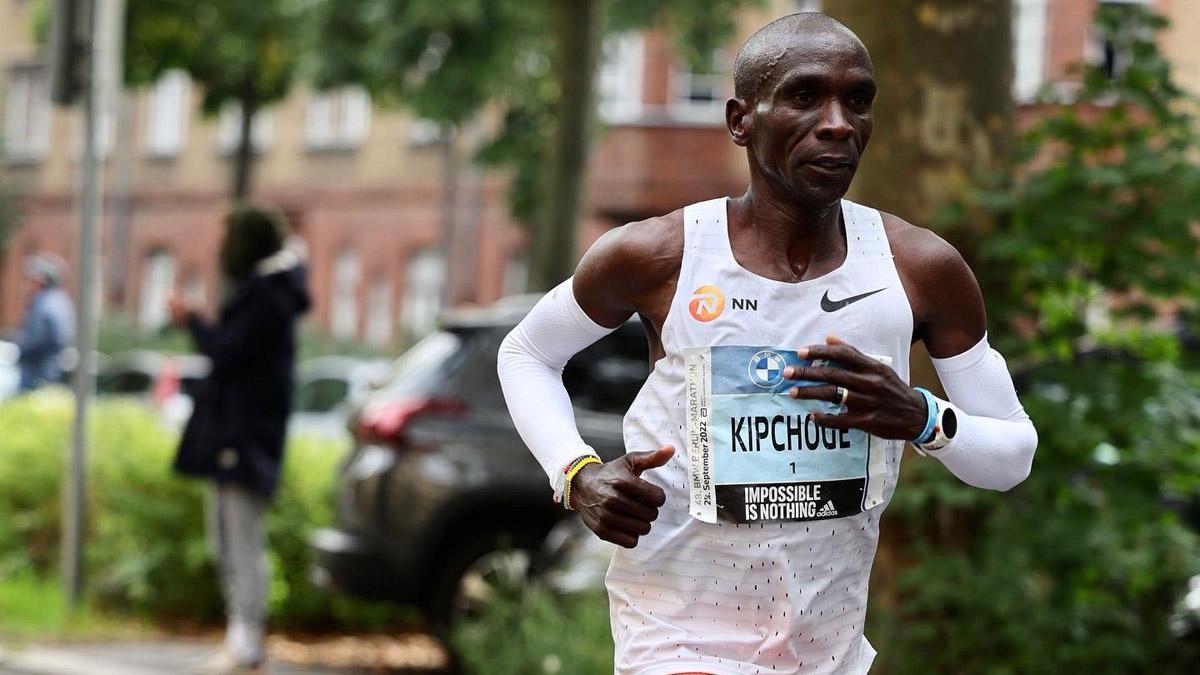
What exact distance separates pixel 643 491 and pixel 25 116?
46.6m

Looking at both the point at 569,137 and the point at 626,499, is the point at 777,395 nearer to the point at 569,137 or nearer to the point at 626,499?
the point at 626,499

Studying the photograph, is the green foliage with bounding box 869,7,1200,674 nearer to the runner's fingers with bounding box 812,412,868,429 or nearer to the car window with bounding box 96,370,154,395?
the runner's fingers with bounding box 812,412,868,429

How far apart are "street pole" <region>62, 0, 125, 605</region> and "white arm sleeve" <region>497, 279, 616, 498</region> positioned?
6.62m

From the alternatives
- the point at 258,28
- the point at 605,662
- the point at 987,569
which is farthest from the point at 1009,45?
the point at 258,28

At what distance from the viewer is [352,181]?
37.3 metres

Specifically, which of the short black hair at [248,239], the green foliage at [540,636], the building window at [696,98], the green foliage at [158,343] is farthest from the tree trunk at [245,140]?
the green foliage at [540,636]

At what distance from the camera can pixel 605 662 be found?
20.2 feet

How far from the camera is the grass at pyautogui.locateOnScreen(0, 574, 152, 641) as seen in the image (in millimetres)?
9070

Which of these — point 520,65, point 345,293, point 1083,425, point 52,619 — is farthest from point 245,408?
point 345,293

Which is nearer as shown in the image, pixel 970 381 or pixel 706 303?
pixel 706 303

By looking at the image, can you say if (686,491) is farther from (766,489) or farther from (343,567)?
(343,567)

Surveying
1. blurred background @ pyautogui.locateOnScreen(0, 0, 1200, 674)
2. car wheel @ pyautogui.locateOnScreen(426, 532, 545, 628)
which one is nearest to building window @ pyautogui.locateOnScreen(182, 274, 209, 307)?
blurred background @ pyautogui.locateOnScreen(0, 0, 1200, 674)

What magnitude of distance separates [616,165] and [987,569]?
849 inches

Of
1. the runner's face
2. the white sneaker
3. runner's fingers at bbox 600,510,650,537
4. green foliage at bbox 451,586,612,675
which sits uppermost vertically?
the runner's face
